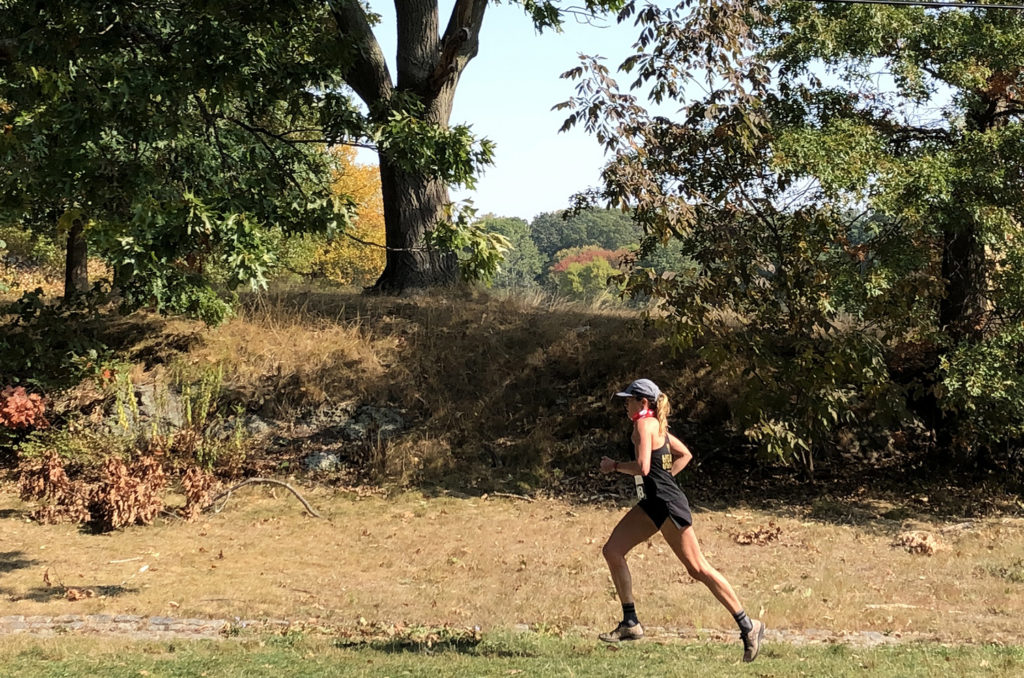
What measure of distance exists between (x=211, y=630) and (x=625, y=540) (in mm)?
3388

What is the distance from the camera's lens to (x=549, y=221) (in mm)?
169375

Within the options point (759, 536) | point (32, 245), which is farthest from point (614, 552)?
point (32, 245)

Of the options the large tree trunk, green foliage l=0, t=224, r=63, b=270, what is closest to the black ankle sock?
the large tree trunk

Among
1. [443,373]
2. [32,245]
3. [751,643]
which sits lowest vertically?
[751,643]

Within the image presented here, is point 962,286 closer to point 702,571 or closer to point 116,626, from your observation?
point 702,571

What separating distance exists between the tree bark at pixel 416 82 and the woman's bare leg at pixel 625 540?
1016 centimetres

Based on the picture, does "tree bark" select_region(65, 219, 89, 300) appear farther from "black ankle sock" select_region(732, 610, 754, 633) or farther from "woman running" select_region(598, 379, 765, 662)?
"black ankle sock" select_region(732, 610, 754, 633)

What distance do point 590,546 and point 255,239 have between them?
500cm

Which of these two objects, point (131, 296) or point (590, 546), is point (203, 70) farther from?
point (590, 546)

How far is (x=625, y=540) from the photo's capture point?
6.13 m

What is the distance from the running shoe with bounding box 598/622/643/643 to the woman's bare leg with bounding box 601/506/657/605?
0.21m

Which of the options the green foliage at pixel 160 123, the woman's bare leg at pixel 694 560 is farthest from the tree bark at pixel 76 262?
the woman's bare leg at pixel 694 560

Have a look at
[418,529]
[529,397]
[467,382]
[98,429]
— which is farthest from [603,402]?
[98,429]

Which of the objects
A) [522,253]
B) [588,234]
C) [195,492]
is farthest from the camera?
[588,234]
